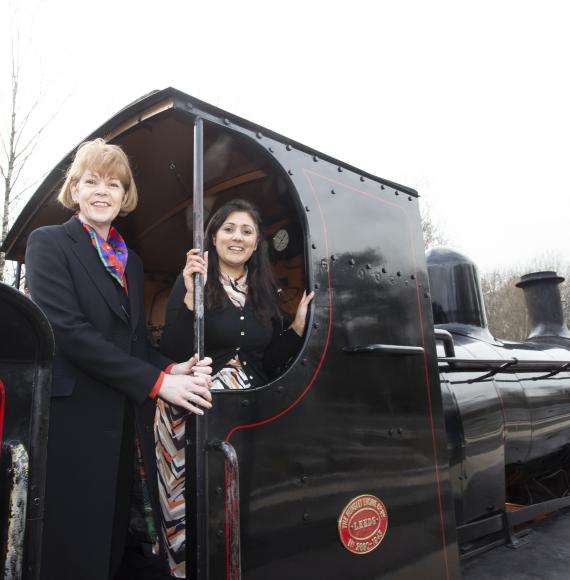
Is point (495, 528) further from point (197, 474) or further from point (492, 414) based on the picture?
point (197, 474)

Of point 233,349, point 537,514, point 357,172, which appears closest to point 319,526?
point 233,349

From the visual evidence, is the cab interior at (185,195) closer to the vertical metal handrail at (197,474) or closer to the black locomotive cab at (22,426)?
the vertical metal handrail at (197,474)

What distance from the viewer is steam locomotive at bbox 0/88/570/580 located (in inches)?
54.2

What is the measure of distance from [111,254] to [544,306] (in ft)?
17.4

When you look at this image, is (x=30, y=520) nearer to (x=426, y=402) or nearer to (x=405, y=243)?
(x=426, y=402)

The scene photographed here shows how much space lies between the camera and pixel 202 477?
1446 mm

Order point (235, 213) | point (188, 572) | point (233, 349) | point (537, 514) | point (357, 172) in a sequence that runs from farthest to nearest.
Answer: point (537, 514)
point (357, 172)
point (235, 213)
point (233, 349)
point (188, 572)

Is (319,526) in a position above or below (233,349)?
below

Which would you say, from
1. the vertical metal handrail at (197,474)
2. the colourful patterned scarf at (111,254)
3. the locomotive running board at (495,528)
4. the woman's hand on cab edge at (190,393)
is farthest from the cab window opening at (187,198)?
the locomotive running board at (495,528)

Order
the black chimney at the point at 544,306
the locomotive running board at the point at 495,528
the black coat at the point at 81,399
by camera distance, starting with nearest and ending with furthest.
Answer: the black coat at the point at 81,399
the locomotive running board at the point at 495,528
the black chimney at the point at 544,306

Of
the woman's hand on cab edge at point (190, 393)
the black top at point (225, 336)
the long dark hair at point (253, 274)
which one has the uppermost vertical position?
the long dark hair at point (253, 274)

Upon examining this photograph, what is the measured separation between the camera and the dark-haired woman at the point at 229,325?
178cm

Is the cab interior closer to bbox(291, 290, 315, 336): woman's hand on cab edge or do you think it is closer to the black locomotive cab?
bbox(291, 290, 315, 336): woman's hand on cab edge

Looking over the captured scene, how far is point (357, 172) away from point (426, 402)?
949 millimetres
